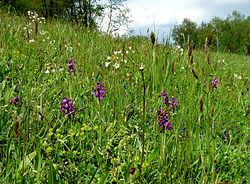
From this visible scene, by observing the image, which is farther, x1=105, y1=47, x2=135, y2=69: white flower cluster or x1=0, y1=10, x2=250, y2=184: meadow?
x1=105, y1=47, x2=135, y2=69: white flower cluster

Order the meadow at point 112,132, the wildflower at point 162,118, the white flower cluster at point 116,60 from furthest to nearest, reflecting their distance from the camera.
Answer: the white flower cluster at point 116,60, the wildflower at point 162,118, the meadow at point 112,132

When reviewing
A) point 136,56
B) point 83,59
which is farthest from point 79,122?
point 136,56

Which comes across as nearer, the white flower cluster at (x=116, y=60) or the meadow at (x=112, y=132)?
the meadow at (x=112, y=132)

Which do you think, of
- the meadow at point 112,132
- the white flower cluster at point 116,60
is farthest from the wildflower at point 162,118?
the white flower cluster at point 116,60

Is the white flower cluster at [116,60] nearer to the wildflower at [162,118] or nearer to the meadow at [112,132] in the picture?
the meadow at [112,132]

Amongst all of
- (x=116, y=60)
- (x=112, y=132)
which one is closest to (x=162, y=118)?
(x=112, y=132)

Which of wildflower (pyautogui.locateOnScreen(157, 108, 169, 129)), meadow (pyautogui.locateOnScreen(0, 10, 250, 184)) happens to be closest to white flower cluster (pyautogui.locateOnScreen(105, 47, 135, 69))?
meadow (pyautogui.locateOnScreen(0, 10, 250, 184))

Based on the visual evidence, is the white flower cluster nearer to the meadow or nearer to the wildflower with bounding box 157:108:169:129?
the meadow

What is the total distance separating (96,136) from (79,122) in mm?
121

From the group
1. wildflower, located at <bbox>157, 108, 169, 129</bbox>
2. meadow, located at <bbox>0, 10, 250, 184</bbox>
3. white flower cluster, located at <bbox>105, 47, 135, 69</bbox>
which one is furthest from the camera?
white flower cluster, located at <bbox>105, 47, 135, 69</bbox>

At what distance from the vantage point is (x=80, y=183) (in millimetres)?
1297

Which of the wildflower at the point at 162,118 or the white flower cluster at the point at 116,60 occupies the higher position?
the white flower cluster at the point at 116,60

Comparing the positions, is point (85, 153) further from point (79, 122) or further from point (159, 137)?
point (159, 137)

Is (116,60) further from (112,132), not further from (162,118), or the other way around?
(162,118)
